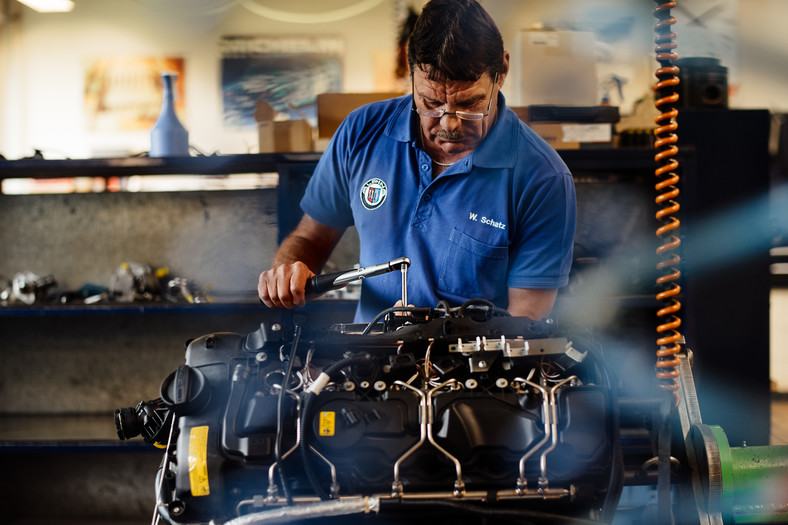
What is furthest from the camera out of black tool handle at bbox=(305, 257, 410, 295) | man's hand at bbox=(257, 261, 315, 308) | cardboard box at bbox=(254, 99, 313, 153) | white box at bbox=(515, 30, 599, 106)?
cardboard box at bbox=(254, 99, 313, 153)

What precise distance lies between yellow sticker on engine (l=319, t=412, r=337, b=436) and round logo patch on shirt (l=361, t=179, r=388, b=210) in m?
0.75

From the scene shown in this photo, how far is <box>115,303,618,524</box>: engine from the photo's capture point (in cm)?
79

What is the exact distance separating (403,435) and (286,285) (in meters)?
0.44

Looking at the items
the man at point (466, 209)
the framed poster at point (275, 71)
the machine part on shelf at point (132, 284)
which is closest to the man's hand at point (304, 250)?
the man at point (466, 209)

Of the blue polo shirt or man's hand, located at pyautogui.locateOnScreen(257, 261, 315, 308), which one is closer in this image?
man's hand, located at pyautogui.locateOnScreen(257, 261, 315, 308)

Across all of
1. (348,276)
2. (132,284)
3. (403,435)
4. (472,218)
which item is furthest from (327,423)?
(132,284)

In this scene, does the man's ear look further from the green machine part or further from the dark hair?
the green machine part

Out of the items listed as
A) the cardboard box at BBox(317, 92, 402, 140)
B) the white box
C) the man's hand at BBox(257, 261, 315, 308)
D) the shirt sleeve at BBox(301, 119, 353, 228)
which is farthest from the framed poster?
the man's hand at BBox(257, 261, 315, 308)

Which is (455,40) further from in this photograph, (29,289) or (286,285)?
(29,289)

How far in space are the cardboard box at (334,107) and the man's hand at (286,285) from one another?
1.12 meters

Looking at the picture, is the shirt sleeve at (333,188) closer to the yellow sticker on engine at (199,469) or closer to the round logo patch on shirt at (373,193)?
the round logo patch on shirt at (373,193)

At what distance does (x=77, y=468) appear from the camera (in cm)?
263

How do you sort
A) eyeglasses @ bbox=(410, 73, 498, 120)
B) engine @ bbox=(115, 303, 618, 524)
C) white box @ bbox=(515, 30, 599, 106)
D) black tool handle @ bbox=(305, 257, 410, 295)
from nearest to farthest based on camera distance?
engine @ bbox=(115, 303, 618, 524) < black tool handle @ bbox=(305, 257, 410, 295) < eyeglasses @ bbox=(410, 73, 498, 120) < white box @ bbox=(515, 30, 599, 106)

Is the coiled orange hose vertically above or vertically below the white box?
below
